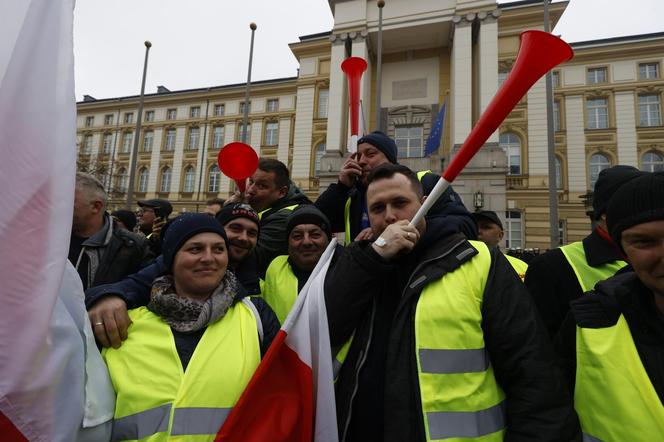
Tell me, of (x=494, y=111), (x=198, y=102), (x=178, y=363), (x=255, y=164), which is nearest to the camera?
(x=494, y=111)

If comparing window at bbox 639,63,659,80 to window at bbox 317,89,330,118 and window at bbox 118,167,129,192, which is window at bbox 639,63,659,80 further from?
window at bbox 118,167,129,192

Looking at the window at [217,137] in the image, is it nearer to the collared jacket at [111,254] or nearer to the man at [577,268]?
the collared jacket at [111,254]

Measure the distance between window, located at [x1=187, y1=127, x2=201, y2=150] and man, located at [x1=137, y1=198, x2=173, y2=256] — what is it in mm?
29123

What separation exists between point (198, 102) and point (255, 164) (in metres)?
33.2

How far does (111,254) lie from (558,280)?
8.59 ft

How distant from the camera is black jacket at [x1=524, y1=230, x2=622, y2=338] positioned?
5.88 feet

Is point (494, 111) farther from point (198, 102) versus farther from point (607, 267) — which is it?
point (198, 102)

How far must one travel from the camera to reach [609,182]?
6.06 feet

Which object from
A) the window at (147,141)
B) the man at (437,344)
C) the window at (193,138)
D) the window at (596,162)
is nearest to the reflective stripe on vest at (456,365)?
the man at (437,344)

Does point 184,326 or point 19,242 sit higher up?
point 19,242

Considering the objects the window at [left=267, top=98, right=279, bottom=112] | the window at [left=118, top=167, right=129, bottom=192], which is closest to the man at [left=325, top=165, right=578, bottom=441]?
the window at [left=267, top=98, right=279, bottom=112]

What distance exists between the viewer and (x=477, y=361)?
1355mm

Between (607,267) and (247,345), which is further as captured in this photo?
(607,267)

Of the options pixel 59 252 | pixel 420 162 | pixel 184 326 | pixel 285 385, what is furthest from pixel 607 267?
pixel 420 162
